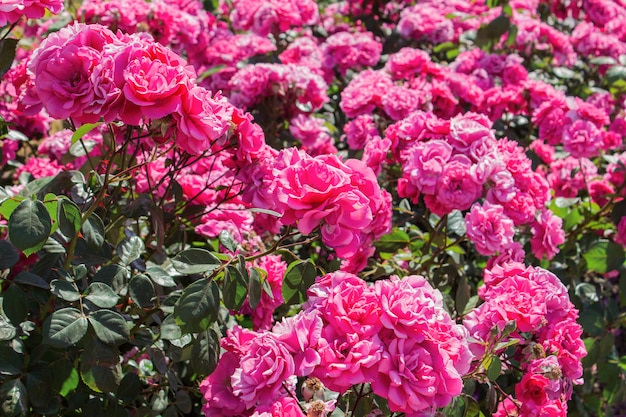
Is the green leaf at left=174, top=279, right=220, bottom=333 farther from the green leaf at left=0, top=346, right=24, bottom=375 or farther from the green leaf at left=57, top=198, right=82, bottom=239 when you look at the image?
the green leaf at left=0, top=346, right=24, bottom=375

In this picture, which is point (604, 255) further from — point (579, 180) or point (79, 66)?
point (79, 66)

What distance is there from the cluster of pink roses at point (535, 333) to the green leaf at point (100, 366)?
0.75m

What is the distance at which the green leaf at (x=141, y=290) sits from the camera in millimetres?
1616

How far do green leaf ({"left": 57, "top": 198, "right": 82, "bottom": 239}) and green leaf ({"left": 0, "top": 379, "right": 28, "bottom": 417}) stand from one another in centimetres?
36

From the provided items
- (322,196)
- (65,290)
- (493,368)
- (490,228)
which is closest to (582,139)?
(490,228)

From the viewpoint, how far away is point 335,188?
146 centimetres

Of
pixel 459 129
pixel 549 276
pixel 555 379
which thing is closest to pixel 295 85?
pixel 459 129

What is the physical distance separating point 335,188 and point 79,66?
1.83ft

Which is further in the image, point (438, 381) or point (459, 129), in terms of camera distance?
point (459, 129)

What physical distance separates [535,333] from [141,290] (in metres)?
0.91

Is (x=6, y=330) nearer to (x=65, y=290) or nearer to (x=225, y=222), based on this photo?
(x=65, y=290)

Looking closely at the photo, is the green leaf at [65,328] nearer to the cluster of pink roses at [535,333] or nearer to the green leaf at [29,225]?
the green leaf at [29,225]

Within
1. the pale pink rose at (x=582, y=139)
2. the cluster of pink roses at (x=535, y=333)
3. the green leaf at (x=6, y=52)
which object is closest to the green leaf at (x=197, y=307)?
the cluster of pink roses at (x=535, y=333)

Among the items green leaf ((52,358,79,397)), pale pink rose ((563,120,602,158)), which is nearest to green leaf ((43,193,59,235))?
green leaf ((52,358,79,397))
